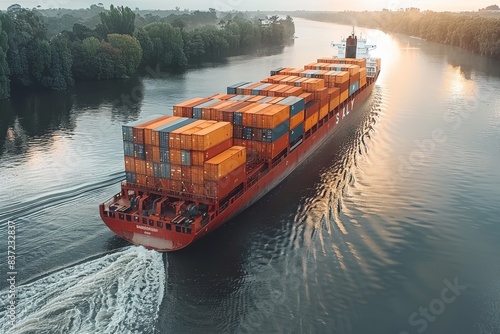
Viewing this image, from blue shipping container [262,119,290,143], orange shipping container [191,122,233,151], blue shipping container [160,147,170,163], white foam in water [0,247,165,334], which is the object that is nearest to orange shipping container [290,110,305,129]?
blue shipping container [262,119,290,143]

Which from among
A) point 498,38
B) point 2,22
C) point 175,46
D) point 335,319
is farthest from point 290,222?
point 498,38

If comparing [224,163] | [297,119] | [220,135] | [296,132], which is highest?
[220,135]

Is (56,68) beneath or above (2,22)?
beneath

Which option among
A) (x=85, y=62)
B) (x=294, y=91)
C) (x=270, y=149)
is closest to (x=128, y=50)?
(x=85, y=62)

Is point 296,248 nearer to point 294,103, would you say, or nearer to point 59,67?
point 294,103

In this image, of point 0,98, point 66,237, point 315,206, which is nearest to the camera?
point 66,237

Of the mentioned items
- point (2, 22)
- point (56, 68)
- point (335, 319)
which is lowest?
point (335, 319)

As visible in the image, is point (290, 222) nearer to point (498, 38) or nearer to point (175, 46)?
point (175, 46)

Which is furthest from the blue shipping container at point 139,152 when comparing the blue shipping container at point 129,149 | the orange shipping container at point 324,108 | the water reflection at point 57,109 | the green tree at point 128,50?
the green tree at point 128,50
